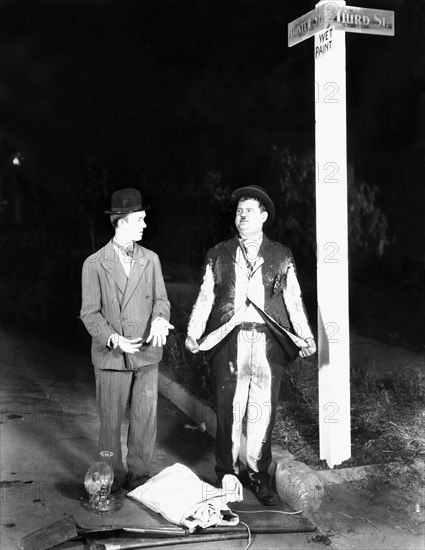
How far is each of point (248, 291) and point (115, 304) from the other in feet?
2.97

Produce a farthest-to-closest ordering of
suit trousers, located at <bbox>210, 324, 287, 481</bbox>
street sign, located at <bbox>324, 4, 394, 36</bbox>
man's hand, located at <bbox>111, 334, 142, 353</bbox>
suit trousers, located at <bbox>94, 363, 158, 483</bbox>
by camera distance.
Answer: street sign, located at <bbox>324, 4, 394, 36</bbox>, suit trousers, located at <bbox>210, 324, 287, 481</bbox>, suit trousers, located at <bbox>94, 363, 158, 483</bbox>, man's hand, located at <bbox>111, 334, 142, 353</bbox>

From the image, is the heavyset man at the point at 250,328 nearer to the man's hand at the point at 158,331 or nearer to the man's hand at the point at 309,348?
the man's hand at the point at 309,348

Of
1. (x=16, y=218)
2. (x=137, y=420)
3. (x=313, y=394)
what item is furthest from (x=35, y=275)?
(x=137, y=420)

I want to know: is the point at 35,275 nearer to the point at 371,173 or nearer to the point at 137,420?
the point at 371,173

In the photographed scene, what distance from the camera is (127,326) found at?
5.32 metres

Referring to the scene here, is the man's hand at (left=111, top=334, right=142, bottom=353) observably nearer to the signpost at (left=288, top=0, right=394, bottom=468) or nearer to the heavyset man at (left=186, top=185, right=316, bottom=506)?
the heavyset man at (left=186, top=185, right=316, bottom=506)

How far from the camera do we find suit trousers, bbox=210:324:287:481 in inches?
215

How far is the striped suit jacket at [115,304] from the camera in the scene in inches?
208

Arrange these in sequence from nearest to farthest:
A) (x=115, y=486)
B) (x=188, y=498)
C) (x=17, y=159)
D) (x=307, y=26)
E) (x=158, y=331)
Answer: (x=188, y=498) < (x=158, y=331) < (x=115, y=486) < (x=307, y=26) < (x=17, y=159)

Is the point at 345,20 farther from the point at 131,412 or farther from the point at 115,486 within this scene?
the point at 115,486

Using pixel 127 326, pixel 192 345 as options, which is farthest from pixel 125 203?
pixel 192 345

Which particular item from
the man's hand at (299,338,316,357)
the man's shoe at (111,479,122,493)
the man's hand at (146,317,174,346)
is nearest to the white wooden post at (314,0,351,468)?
the man's hand at (299,338,316,357)

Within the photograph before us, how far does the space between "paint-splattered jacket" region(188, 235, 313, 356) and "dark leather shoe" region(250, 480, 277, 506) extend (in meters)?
1.05

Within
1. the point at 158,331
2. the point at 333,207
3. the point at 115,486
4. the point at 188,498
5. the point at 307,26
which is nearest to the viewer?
the point at 188,498
